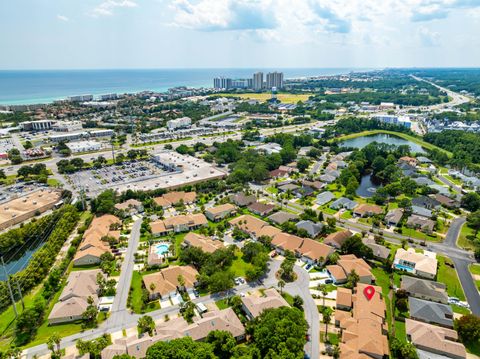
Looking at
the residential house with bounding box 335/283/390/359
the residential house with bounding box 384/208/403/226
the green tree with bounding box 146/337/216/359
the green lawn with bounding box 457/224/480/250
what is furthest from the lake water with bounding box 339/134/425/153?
the green tree with bounding box 146/337/216/359

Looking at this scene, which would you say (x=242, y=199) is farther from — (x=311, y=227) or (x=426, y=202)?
(x=426, y=202)

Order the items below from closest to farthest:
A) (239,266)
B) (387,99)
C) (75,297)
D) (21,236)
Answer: (75,297), (239,266), (21,236), (387,99)

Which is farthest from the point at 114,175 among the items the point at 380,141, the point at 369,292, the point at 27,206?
the point at 380,141

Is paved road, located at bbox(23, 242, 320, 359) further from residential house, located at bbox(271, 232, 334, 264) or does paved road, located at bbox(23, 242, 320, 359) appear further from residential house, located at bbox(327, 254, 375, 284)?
residential house, located at bbox(327, 254, 375, 284)

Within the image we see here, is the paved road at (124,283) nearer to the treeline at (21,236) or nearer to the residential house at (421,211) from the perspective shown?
the treeline at (21,236)

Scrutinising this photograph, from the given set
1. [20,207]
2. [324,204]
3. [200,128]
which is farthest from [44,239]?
[200,128]

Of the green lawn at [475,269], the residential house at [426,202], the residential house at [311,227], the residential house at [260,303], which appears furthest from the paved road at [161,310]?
the residential house at [426,202]

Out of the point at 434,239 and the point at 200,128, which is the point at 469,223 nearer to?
the point at 434,239
